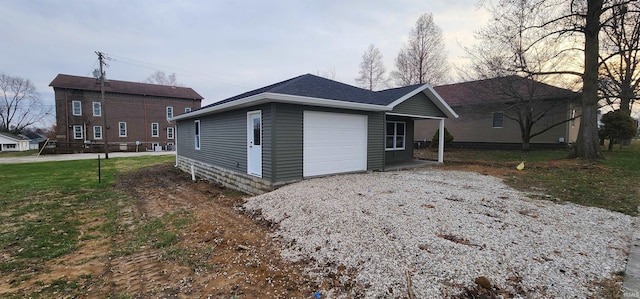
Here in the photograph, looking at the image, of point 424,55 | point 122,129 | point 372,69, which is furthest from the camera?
point 122,129

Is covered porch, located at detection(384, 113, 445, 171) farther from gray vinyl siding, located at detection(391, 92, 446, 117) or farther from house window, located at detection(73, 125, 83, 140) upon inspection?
house window, located at detection(73, 125, 83, 140)

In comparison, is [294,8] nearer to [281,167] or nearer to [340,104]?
[340,104]

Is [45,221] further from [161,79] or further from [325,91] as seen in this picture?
[161,79]

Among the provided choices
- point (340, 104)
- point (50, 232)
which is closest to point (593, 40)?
point (340, 104)

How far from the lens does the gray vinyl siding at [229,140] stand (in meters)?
6.94

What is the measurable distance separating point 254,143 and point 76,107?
107 feet

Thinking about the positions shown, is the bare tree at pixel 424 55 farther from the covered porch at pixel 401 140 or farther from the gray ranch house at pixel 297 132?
the gray ranch house at pixel 297 132

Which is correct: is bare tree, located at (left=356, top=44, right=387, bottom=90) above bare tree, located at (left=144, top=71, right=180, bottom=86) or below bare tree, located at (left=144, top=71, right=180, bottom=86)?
below

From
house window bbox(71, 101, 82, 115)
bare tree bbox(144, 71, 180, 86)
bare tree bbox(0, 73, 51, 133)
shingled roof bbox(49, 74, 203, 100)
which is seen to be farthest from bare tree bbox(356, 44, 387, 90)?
bare tree bbox(0, 73, 51, 133)

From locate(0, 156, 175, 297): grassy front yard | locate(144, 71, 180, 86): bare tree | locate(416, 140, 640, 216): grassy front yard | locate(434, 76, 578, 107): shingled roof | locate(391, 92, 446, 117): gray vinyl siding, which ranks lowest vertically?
locate(0, 156, 175, 297): grassy front yard

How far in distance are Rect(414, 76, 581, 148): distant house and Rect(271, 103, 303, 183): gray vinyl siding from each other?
479 inches

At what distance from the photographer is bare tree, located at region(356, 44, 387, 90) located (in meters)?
26.1

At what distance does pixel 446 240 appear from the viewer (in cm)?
330

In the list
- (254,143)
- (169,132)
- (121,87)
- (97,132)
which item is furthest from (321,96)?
(121,87)
